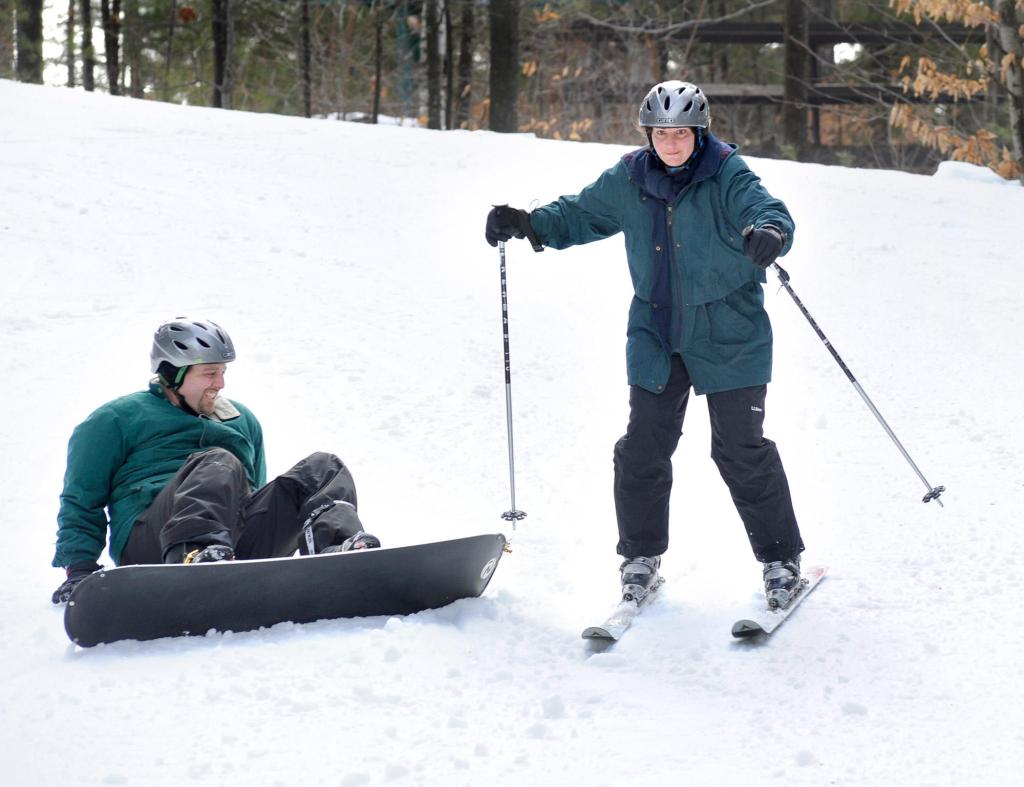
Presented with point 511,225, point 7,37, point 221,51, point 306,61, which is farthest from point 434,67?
point 511,225

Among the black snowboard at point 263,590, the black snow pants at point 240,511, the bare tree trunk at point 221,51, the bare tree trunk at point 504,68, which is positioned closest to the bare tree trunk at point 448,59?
the bare tree trunk at point 221,51

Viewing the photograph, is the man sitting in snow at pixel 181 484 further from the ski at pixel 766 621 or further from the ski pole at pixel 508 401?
the ski at pixel 766 621

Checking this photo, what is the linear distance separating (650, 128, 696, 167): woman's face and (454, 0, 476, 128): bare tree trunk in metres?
15.5

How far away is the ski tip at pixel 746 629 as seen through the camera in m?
3.90

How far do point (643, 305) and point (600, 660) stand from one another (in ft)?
3.82

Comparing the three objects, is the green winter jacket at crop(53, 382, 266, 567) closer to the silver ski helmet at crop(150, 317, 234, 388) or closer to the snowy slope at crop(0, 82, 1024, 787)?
the silver ski helmet at crop(150, 317, 234, 388)

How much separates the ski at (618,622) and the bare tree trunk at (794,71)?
14.9 m

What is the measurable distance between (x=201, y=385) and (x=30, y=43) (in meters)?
16.8

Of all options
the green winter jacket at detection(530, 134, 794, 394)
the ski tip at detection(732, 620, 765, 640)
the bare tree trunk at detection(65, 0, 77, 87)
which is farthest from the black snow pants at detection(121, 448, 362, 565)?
the bare tree trunk at detection(65, 0, 77, 87)

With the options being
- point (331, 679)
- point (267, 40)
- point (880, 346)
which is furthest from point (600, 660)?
point (267, 40)

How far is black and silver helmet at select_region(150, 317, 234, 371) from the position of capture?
164 inches

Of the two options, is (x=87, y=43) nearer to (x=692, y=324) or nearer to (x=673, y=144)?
(x=673, y=144)

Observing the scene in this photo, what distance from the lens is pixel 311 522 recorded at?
4043 mm

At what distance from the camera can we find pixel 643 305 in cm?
414
